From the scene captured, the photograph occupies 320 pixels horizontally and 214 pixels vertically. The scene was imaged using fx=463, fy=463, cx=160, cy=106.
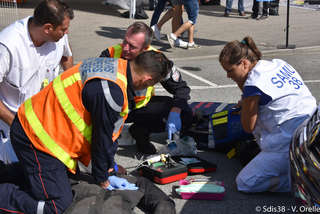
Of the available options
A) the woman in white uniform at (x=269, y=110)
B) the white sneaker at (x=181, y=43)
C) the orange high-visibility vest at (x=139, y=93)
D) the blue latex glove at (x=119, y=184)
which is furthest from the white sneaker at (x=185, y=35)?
the blue latex glove at (x=119, y=184)

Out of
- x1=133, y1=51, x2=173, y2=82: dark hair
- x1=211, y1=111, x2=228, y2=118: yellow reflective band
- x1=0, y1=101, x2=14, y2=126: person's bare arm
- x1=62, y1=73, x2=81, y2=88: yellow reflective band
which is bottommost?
x1=211, y1=111, x2=228, y2=118: yellow reflective band

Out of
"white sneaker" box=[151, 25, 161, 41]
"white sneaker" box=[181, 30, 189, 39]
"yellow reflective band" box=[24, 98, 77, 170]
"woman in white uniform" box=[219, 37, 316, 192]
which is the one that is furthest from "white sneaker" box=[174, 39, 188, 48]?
"yellow reflective band" box=[24, 98, 77, 170]

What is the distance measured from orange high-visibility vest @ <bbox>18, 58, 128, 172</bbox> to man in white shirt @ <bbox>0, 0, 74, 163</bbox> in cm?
59

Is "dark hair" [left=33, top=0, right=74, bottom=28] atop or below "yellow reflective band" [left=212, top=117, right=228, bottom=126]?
atop

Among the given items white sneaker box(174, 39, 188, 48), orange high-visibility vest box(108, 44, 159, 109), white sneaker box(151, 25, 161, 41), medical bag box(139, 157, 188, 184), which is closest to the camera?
medical bag box(139, 157, 188, 184)

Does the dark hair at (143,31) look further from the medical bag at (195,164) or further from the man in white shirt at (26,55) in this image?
the medical bag at (195,164)

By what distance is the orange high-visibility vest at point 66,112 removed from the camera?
3033mm

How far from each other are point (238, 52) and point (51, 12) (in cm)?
146

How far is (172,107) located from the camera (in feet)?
15.0

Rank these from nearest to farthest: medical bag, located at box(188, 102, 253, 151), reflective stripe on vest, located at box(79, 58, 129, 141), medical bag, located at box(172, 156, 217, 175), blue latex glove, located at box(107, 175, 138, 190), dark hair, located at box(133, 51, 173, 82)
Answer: reflective stripe on vest, located at box(79, 58, 129, 141)
dark hair, located at box(133, 51, 173, 82)
blue latex glove, located at box(107, 175, 138, 190)
medical bag, located at box(172, 156, 217, 175)
medical bag, located at box(188, 102, 253, 151)

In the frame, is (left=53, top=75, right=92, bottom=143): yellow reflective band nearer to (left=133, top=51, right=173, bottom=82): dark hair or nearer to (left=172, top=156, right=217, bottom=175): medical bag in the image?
(left=133, top=51, right=173, bottom=82): dark hair

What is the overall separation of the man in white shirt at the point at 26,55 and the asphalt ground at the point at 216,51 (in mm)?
1054

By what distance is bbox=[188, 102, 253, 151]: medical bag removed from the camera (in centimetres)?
429

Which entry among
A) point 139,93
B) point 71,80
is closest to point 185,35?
point 139,93
